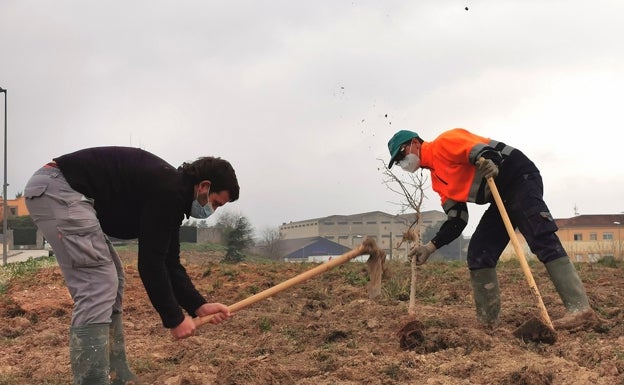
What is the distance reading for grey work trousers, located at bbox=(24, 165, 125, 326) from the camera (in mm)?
3047

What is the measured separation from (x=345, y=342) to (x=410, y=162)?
5.12 ft

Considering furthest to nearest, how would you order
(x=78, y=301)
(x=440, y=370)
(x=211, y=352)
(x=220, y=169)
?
1. (x=211, y=352)
2. (x=440, y=370)
3. (x=220, y=169)
4. (x=78, y=301)

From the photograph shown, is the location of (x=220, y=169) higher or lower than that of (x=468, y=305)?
higher

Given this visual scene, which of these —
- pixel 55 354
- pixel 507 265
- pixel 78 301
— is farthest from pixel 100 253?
pixel 507 265

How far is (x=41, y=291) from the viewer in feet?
27.4

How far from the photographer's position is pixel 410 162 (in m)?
5.02

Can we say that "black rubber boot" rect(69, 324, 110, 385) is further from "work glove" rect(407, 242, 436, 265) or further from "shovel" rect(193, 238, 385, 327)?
"work glove" rect(407, 242, 436, 265)

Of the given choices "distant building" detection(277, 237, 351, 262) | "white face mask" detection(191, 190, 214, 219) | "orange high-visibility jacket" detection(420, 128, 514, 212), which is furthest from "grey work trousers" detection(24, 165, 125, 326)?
"distant building" detection(277, 237, 351, 262)

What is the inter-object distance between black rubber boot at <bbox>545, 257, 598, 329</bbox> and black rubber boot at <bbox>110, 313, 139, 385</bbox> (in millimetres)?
3072

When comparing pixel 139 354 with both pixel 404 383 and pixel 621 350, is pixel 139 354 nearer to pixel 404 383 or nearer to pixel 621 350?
pixel 404 383

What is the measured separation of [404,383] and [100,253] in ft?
6.01

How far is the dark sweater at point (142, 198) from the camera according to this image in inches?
124

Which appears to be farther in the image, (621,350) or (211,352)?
(211,352)

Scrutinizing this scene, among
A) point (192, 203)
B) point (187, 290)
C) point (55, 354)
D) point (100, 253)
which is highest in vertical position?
point (192, 203)
